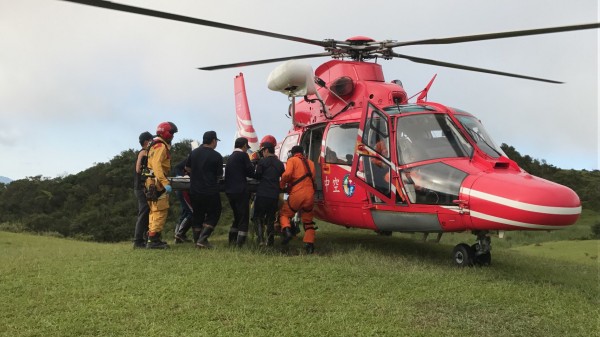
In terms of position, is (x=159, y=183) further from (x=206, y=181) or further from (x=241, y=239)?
(x=241, y=239)

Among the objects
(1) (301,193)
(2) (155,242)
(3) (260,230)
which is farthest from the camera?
(3) (260,230)

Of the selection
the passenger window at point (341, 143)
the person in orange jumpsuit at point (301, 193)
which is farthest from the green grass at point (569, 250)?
the person in orange jumpsuit at point (301, 193)

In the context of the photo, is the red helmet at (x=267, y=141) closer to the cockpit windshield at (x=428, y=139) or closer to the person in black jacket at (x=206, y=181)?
the person in black jacket at (x=206, y=181)

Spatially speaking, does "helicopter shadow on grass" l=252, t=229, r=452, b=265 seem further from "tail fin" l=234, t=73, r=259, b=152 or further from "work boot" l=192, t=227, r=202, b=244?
"tail fin" l=234, t=73, r=259, b=152

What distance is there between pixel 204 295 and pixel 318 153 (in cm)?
453

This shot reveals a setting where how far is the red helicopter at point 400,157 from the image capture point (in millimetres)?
5074

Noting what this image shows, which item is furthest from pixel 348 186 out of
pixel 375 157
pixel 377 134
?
pixel 377 134

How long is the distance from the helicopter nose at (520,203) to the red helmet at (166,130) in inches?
174

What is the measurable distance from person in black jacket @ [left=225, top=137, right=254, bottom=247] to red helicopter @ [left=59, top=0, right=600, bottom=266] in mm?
1254

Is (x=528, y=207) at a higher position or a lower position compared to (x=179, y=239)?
higher

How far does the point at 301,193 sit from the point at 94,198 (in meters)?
25.2

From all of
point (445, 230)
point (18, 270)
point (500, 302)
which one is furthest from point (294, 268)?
point (18, 270)

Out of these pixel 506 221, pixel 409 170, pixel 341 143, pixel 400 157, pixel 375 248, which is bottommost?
pixel 375 248

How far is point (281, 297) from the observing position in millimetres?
4512
